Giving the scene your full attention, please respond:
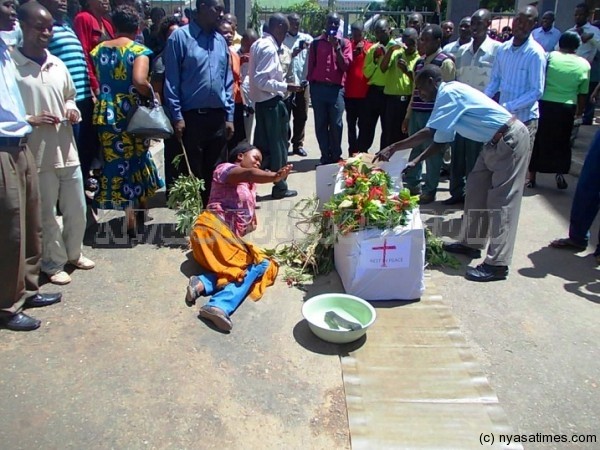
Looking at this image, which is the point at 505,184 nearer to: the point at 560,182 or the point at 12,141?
the point at 560,182

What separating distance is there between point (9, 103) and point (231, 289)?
191 centimetres

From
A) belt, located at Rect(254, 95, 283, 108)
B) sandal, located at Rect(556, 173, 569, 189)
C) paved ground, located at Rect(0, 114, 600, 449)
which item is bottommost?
paved ground, located at Rect(0, 114, 600, 449)

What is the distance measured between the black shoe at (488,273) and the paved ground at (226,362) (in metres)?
0.09

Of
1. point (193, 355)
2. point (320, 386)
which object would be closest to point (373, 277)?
point (320, 386)

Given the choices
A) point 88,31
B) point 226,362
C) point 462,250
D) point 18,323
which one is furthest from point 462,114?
point 88,31

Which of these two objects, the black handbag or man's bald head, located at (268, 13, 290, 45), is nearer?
the black handbag

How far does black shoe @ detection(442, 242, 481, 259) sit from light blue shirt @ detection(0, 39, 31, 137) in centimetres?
367

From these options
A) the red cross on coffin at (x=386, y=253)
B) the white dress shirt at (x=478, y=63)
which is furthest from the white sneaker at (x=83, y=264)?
the white dress shirt at (x=478, y=63)

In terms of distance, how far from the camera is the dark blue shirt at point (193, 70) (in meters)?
4.71

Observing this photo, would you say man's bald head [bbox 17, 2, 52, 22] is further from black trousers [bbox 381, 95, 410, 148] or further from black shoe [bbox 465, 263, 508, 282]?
black trousers [bbox 381, 95, 410, 148]

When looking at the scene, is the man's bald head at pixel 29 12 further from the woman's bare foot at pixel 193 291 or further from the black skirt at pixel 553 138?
the black skirt at pixel 553 138

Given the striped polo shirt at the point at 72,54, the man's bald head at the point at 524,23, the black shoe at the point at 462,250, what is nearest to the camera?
the striped polo shirt at the point at 72,54

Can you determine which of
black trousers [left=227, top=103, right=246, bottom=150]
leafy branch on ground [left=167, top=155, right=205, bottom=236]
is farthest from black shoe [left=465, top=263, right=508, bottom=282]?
black trousers [left=227, top=103, right=246, bottom=150]

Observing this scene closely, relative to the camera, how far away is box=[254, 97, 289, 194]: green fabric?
20.0ft
